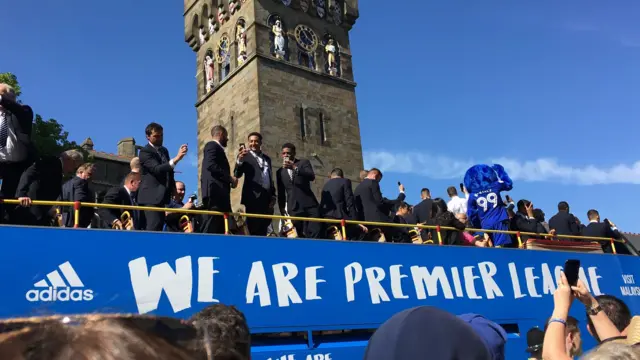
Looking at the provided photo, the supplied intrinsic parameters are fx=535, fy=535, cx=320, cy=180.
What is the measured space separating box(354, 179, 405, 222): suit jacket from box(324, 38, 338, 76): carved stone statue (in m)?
19.6

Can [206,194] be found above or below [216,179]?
below

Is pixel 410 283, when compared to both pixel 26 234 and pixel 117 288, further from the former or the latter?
pixel 26 234

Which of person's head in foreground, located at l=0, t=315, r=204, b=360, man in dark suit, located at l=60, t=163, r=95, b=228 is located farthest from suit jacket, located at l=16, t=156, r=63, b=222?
person's head in foreground, located at l=0, t=315, r=204, b=360

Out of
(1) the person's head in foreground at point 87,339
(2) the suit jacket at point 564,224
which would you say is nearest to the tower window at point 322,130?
(2) the suit jacket at point 564,224

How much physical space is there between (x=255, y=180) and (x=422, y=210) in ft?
11.7

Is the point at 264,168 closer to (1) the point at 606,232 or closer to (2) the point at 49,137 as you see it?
(1) the point at 606,232

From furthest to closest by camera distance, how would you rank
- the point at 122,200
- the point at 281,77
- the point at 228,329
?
the point at 281,77 → the point at 122,200 → the point at 228,329

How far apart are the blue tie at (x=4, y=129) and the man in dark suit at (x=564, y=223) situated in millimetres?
9339

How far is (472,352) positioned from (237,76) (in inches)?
991

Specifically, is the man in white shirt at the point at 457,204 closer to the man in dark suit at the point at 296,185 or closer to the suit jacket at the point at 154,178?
the man in dark suit at the point at 296,185

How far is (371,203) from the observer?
818 cm

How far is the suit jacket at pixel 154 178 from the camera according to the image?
20.7 feet

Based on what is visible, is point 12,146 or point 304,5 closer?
point 12,146

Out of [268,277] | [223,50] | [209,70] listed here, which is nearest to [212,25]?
[223,50]
